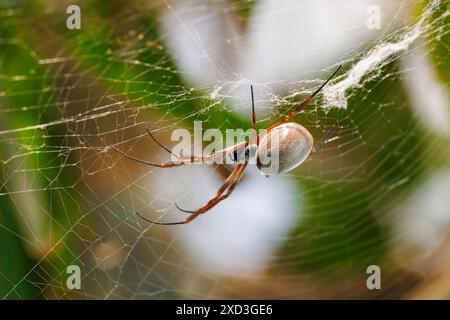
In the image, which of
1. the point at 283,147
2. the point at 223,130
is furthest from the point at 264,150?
the point at 223,130

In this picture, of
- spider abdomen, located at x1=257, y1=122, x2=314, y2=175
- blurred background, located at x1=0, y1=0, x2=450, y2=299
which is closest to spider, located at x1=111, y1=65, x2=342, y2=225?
spider abdomen, located at x1=257, y1=122, x2=314, y2=175

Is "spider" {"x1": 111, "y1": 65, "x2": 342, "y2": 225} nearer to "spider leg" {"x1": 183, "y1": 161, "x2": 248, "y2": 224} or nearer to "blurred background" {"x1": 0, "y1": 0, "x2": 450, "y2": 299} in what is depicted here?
"spider leg" {"x1": 183, "y1": 161, "x2": 248, "y2": 224}

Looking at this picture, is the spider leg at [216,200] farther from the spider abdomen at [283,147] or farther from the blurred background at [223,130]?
the spider abdomen at [283,147]

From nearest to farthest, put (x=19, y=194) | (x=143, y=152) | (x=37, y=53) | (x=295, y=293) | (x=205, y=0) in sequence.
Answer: (x=19, y=194) < (x=37, y=53) < (x=143, y=152) < (x=205, y=0) < (x=295, y=293)

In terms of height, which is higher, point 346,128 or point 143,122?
point 346,128

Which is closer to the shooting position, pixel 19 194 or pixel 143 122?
pixel 19 194
